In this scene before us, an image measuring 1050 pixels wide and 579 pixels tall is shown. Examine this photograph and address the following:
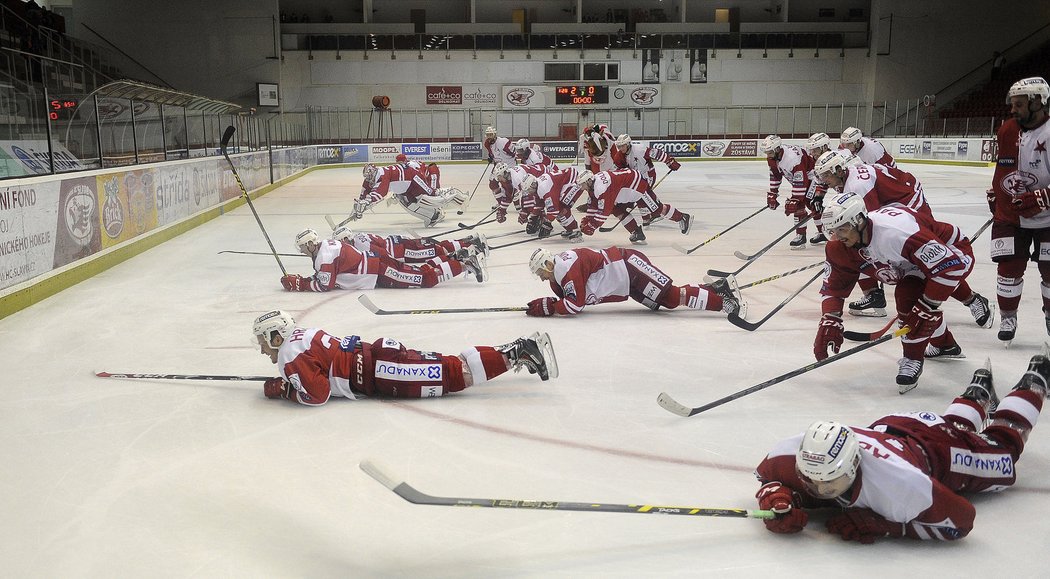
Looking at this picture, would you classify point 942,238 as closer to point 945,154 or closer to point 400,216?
point 400,216

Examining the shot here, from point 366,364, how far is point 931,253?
309 cm

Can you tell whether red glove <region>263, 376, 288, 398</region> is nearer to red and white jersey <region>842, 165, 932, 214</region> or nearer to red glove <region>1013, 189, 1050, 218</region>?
red and white jersey <region>842, 165, 932, 214</region>

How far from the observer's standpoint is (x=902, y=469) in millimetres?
2998

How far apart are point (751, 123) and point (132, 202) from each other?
25456mm

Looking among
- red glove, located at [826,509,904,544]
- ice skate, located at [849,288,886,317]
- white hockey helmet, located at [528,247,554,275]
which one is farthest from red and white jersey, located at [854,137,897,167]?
red glove, located at [826,509,904,544]

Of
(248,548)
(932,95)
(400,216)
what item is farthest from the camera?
(932,95)

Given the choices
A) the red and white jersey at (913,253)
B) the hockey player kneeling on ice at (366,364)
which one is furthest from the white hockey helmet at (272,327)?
the red and white jersey at (913,253)

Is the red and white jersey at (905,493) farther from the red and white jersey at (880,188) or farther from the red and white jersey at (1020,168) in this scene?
the red and white jersey at (880,188)

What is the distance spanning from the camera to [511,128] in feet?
103

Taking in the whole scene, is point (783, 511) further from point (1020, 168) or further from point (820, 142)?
point (820, 142)

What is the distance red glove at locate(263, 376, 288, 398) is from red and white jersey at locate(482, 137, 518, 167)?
1124 cm

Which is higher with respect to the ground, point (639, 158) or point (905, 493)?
point (639, 158)

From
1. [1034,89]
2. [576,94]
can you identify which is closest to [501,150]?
[1034,89]

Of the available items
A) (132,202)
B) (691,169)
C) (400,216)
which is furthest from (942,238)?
(691,169)
